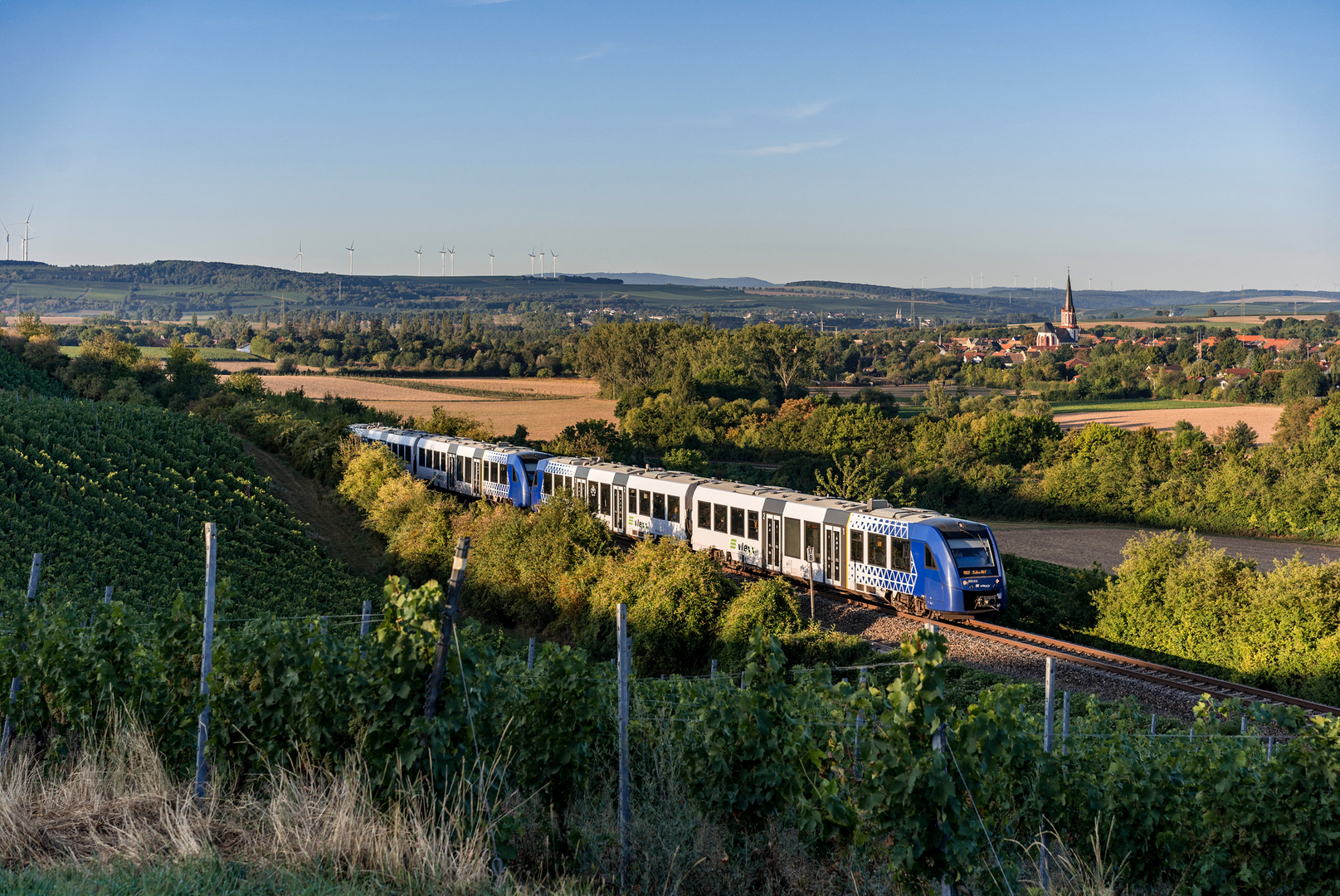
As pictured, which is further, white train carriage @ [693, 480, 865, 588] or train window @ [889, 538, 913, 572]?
white train carriage @ [693, 480, 865, 588]

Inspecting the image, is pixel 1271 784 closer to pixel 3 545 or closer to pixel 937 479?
pixel 3 545

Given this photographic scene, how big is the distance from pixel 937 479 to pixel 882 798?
5180 cm

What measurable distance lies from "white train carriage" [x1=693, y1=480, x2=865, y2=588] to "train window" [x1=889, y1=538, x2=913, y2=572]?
1422 mm

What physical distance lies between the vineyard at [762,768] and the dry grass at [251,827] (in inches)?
9.2

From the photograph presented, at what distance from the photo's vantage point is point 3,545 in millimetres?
25734

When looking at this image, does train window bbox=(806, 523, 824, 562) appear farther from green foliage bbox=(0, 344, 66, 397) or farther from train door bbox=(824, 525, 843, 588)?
green foliage bbox=(0, 344, 66, 397)

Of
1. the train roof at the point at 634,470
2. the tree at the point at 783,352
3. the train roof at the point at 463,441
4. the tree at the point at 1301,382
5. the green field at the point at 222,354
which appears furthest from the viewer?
the green field at the point at 222,354

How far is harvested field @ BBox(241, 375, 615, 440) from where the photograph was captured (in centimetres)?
8712

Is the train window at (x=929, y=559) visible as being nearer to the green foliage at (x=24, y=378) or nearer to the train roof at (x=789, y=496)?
the train roof at (x=789, y=496)

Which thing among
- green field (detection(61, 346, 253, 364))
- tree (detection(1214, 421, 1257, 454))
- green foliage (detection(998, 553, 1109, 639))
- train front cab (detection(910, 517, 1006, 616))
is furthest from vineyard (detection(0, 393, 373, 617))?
green field (detection(61, 346, 253, 364))

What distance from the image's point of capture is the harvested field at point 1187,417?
81375 millimetres

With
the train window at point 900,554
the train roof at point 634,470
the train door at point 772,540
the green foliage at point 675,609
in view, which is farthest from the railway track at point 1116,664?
the train roof at point 634,470

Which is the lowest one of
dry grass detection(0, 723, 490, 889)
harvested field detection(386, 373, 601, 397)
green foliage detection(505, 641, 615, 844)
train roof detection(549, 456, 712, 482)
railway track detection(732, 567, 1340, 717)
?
harvested field detection(386, 373, 601, 397)

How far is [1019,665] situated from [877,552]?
4.48m
